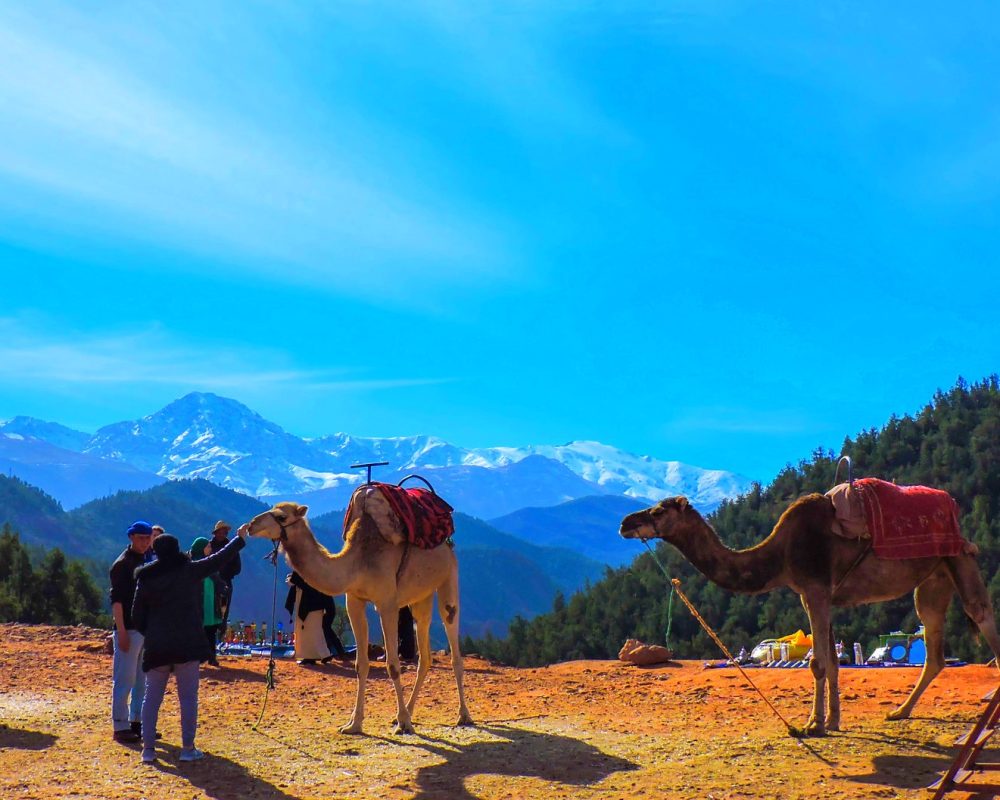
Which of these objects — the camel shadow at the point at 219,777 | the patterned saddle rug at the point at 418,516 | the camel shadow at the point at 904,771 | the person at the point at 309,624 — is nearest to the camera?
the camel shadow at the point at 904,771

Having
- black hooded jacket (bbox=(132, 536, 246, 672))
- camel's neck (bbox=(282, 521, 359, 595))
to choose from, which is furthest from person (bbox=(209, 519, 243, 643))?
black hooded jacket (bbox=(132, 536, 246, 672))

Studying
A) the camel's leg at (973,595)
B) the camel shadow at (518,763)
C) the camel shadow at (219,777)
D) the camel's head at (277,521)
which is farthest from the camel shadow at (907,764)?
the camel's head at (277,521)

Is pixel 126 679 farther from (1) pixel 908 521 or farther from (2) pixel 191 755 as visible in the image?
(1) pixel 908 521

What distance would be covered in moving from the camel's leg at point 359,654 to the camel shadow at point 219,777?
6.32 feet

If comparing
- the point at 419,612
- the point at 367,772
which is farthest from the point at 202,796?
the point at 419,612

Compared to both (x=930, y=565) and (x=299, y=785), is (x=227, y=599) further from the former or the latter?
(x=930, y=565)

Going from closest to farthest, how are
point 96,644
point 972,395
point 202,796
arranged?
1. point 202,796
2. point 96,644
3. point 972,395

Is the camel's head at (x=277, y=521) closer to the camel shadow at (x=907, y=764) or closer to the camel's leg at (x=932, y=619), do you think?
the camel shadow at (x=907, y=764)

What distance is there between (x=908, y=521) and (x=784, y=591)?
49.1 m

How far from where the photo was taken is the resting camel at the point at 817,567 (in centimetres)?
1233

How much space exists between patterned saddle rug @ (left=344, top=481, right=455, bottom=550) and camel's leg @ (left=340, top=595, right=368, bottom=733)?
1.01 metres

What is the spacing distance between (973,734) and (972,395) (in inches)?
3394

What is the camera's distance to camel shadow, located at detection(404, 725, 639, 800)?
10.4 metres

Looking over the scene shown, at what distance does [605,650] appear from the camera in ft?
191
